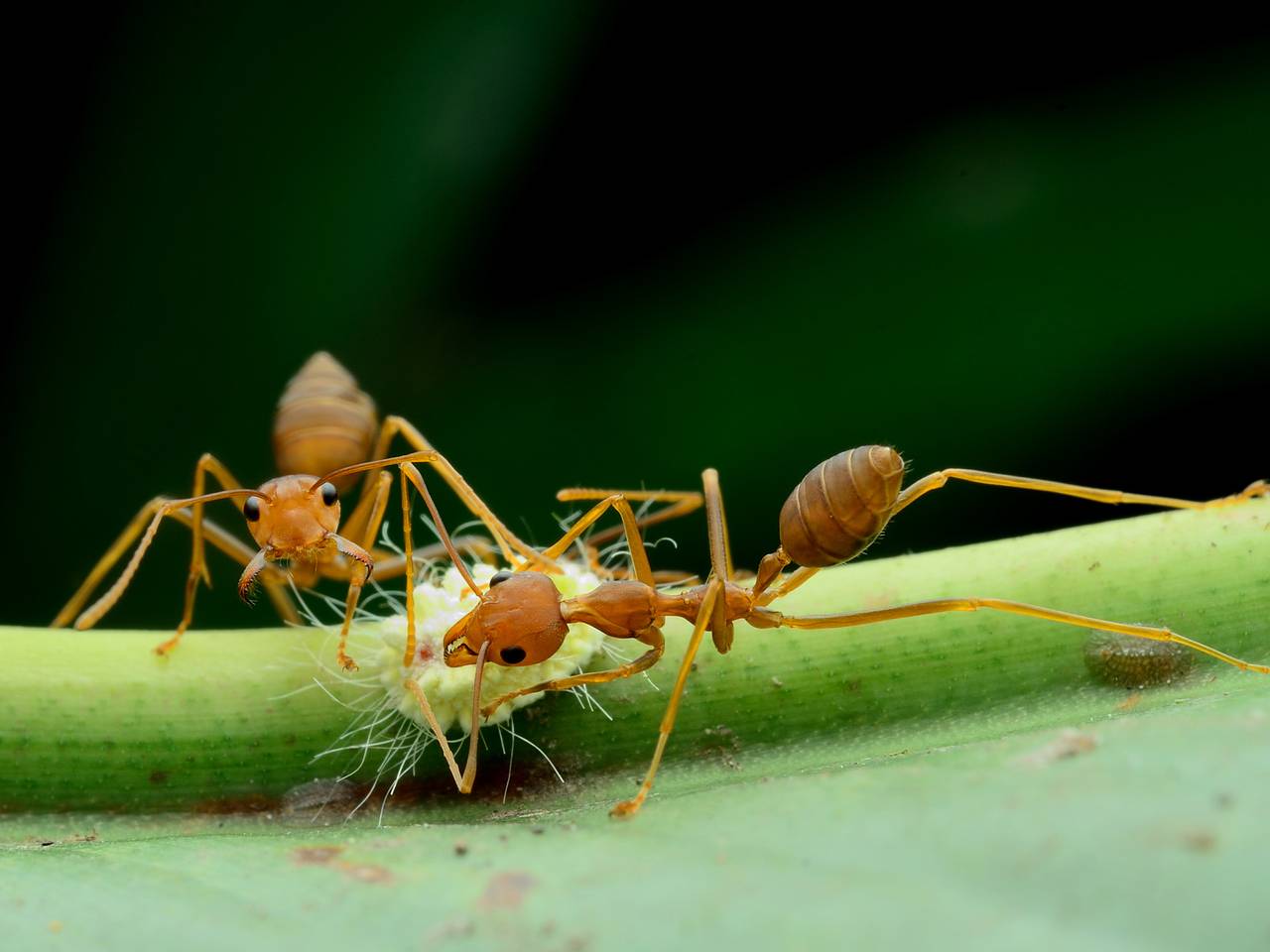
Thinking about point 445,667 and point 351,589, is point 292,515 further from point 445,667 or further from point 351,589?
point 445,667

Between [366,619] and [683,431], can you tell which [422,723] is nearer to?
[366,619]

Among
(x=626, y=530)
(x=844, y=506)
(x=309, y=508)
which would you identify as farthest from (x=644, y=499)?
(x=309, y=508)

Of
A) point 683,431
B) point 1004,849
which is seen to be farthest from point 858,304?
point 1004,849

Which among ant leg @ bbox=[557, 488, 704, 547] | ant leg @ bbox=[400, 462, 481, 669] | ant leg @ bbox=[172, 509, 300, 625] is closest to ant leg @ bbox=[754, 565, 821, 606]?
ant leg @ bbox=[557, 488, 704, 547]

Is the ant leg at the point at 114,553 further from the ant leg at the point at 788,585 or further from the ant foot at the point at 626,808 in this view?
the ant foot at the point at 626,808

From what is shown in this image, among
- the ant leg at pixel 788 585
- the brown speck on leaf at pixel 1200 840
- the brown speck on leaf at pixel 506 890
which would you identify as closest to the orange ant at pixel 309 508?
the ant leg at pixel 788 585

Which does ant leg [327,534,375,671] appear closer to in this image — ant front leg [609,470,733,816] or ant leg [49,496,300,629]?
ant leg [49,496,300,629]

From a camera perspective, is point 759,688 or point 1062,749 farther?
point 759,688
